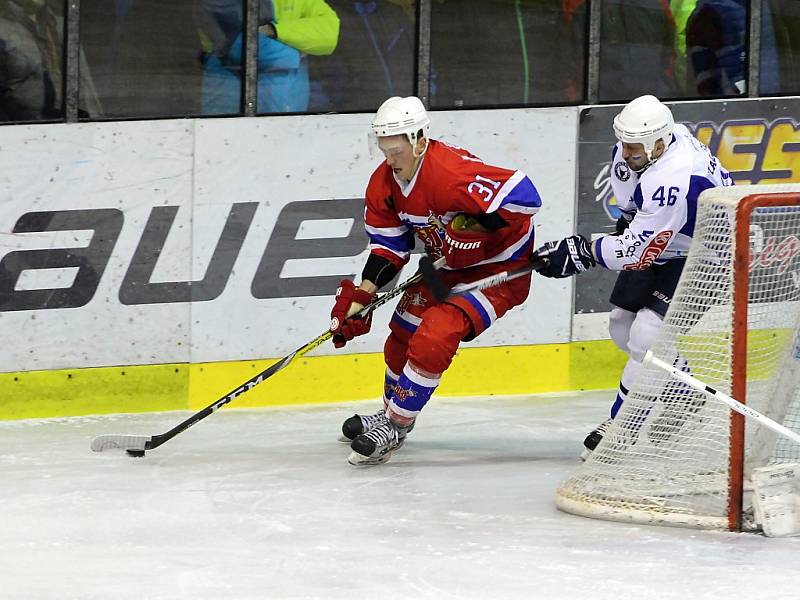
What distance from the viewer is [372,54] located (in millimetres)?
5191

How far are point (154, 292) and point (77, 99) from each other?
24.9 inches

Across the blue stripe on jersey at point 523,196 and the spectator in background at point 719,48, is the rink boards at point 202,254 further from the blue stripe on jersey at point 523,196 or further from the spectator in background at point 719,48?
the blue stripe on jersey at point 523,196

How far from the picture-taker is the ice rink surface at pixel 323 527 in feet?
10.3

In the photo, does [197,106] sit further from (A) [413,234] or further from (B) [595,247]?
(B) [595,247]

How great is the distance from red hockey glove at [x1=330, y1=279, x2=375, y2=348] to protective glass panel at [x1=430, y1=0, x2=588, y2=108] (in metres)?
1.18

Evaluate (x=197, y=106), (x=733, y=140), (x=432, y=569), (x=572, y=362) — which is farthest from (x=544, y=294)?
(x=432, y=569)

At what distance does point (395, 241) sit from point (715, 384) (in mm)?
1101

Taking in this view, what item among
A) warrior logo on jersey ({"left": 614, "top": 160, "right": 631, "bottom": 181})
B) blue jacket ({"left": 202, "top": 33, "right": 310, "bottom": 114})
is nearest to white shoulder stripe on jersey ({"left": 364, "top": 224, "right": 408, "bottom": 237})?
warrior logo on jersey ({"left": 614, "top": 160, "right": 631, "bottom": 181})

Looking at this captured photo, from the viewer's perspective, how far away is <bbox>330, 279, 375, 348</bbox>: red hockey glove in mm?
4250

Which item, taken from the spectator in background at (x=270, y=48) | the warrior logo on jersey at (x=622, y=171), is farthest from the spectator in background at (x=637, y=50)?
the warrior logo on jersey at (x=622, y=171)

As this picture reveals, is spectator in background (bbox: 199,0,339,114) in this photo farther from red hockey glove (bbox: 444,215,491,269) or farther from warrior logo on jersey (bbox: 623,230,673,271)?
warrior logo on jersey (bbox: 623,230,673,271)

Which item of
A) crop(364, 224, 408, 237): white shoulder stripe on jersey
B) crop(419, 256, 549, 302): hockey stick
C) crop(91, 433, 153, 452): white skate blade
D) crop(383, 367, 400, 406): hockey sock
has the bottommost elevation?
crop(91, 433, 153, 452): white skate blade

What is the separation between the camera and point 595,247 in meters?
4.03

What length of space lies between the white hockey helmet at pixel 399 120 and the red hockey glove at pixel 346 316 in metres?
0.47
